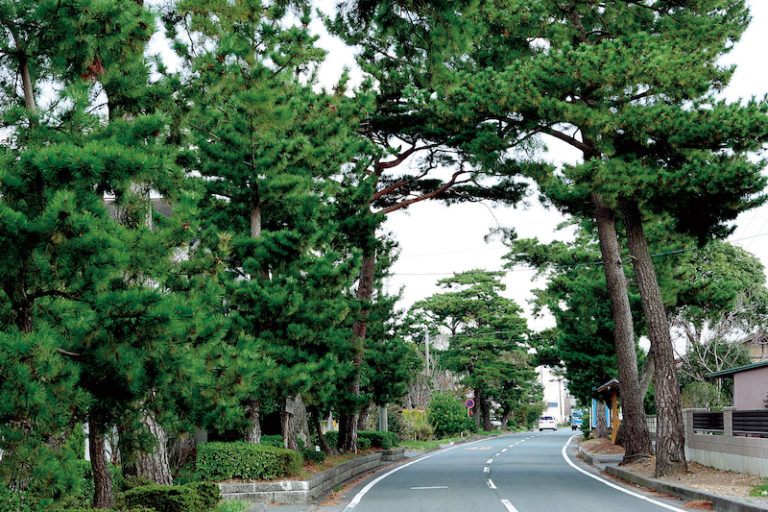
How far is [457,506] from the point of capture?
12328 mm

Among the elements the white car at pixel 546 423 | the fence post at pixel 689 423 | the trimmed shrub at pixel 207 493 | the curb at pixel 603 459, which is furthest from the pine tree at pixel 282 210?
the white car at pixel 546 423

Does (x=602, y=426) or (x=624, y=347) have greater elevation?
(x=624, y=347)

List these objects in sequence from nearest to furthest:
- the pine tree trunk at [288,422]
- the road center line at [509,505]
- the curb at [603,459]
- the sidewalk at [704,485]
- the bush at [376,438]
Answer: the sidewalk at [704,485], the road center line at [509,505], the pine tree trunk at [288,422], the curb at [603,459], the bush at [376,438]

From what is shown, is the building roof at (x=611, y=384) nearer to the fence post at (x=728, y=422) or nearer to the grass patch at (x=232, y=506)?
the fence post at (x=728, y=422)

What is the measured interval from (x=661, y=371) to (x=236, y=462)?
9.87m

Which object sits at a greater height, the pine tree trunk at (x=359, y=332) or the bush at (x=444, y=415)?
the pine tree trunk at (x=359, y=332)

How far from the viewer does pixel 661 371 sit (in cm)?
1684

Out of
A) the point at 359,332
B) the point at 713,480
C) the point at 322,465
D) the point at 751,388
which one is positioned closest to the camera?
the point at 713,480

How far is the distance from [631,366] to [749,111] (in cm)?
811

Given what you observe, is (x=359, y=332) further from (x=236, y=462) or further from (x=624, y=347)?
(x=236, y=462)

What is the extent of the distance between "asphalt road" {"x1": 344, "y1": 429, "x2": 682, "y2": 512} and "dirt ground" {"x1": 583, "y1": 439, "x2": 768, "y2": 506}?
98 centimetres

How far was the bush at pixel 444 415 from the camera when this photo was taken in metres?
49.3

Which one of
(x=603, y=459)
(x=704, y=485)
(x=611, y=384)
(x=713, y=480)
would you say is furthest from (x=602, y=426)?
(x=704, y=485)

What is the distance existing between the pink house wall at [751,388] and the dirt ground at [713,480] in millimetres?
5066
